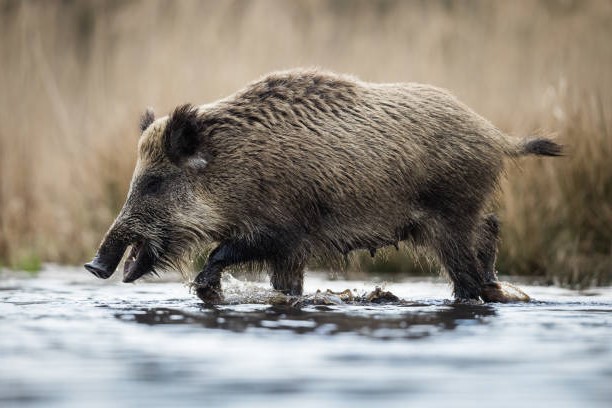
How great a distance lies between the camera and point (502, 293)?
7.92m

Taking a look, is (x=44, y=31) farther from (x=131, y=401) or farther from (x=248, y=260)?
(x=131, y=401)

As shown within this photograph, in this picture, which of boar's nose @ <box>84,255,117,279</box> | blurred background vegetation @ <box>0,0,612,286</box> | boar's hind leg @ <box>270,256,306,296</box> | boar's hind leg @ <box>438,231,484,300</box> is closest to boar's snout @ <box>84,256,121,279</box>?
boar's nose @ <box>84,255,117,279</box>

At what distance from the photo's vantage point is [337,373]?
487 cm

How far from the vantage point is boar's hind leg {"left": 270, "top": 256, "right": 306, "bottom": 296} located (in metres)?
7.59

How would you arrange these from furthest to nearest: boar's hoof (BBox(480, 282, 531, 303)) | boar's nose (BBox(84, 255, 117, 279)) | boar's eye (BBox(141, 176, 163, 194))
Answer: boar's hoof (BBox(480, 282, 531, 303)) < boar's eye (BBox(141, 176, 163, 194)) < boar's nose (BBox(84, 255, 117, 279))

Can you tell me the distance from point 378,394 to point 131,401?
0.90m

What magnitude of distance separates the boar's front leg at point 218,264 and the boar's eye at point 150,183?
1.92 ft

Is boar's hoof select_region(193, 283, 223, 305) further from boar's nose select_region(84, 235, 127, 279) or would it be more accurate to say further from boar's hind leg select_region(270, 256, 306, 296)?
boar's nose select_region(84, 235, 127, 279)

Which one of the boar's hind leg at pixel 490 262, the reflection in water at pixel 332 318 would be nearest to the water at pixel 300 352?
the reflection in water at pixel 332 318

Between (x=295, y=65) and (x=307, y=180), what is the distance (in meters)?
4.91

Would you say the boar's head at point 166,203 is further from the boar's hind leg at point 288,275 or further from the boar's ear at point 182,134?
the boar's hind leg at point 288,275

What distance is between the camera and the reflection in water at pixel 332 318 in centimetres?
623

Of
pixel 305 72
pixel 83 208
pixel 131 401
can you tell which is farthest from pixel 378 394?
pixel 83 208

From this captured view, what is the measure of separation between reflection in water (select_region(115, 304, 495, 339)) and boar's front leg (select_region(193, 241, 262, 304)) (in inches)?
9.3
